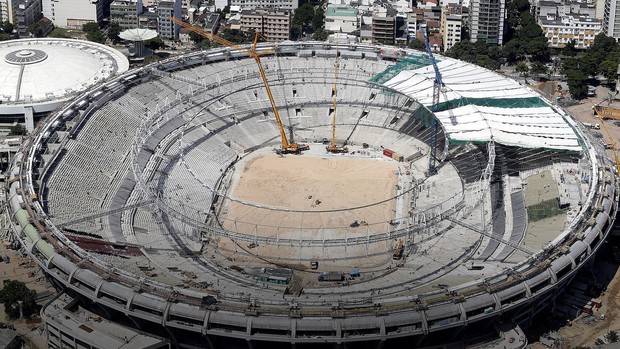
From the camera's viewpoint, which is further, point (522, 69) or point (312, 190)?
point (522, 69)

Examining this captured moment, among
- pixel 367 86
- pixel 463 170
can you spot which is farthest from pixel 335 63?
pixel 463 170

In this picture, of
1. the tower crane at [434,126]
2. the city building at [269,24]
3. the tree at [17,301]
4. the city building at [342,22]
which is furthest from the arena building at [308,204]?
the city building at [342,22]

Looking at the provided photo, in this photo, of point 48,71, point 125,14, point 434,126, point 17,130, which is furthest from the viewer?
point 125,14

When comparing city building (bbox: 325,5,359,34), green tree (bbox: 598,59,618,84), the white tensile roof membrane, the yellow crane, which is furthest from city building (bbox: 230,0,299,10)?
the yellow crane

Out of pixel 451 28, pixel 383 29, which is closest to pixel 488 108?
pixel 383 29

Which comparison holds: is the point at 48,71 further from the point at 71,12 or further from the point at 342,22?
the point at 342,22

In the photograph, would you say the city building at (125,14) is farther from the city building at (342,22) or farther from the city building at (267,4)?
the city building at (342,22)

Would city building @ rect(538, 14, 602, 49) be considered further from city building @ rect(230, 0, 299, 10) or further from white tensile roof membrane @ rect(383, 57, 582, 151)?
city building @ rect(230, 0, 299, 10)
